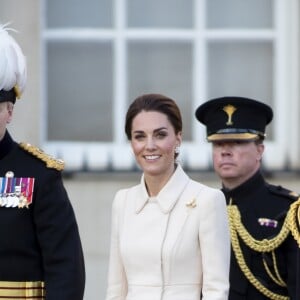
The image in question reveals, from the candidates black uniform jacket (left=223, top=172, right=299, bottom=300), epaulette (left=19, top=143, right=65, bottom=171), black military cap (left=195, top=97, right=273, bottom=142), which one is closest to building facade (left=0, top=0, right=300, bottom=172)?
black military cap (left=195, top=97, right=273, bottom=142)

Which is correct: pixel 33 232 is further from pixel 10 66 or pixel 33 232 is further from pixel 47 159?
pixel 10 66

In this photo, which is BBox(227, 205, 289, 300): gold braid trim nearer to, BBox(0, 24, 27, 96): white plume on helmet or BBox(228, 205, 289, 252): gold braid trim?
BBox(228, 205, 289, 252): gold braid trim

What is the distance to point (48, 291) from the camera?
5.17 metres

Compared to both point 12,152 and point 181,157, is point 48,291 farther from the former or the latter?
point 181,157

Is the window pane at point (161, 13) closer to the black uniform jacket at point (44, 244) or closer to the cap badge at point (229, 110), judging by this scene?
the cap badge at point (229, 110)

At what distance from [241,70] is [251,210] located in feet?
9.33

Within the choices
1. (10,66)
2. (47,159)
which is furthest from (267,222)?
(10,66)

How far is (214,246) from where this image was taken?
553 cm

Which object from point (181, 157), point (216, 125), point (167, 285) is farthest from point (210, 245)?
point (181, 157)

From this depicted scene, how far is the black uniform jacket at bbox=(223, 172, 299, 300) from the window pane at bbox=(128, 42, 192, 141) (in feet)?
8.80

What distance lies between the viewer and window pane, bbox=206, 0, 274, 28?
9.27 m

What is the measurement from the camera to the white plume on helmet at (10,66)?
17.0 feet

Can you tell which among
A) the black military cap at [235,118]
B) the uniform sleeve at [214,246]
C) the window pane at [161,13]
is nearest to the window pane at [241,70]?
the window pane at [161,13]

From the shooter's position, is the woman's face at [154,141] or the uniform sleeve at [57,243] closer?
the uniform sleeve at [57,243]
